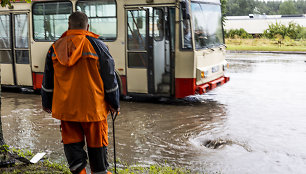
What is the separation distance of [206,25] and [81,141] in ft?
23.1

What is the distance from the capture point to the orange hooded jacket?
13.4 feet

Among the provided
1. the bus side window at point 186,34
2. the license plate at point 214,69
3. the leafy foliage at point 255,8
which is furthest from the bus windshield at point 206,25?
the leafy foliage at point 255,8

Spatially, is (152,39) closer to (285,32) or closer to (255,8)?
(285,32)

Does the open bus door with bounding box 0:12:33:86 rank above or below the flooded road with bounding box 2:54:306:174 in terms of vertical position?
above

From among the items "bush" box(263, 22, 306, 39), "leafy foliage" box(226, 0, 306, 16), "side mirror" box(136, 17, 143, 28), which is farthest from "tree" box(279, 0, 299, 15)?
"side mirror" box(136, 17, 143, 28)

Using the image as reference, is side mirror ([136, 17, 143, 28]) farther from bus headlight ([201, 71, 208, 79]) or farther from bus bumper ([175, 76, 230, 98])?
bus headlight ([201, 71, 208, 79])

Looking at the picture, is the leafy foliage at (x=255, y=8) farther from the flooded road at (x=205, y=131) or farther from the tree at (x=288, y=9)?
the flooded road at (x=205, y=131)

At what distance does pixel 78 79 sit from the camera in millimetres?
4098

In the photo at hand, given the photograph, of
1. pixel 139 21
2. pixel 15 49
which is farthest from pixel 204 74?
pixel 15 49

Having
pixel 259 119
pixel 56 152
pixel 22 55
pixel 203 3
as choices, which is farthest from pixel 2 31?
pixel 259 119

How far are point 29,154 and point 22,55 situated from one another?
6.65 m

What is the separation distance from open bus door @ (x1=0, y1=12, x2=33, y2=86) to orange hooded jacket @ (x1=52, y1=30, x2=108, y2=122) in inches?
323

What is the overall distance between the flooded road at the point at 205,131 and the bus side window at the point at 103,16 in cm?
192

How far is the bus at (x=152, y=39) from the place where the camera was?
9.95 m
